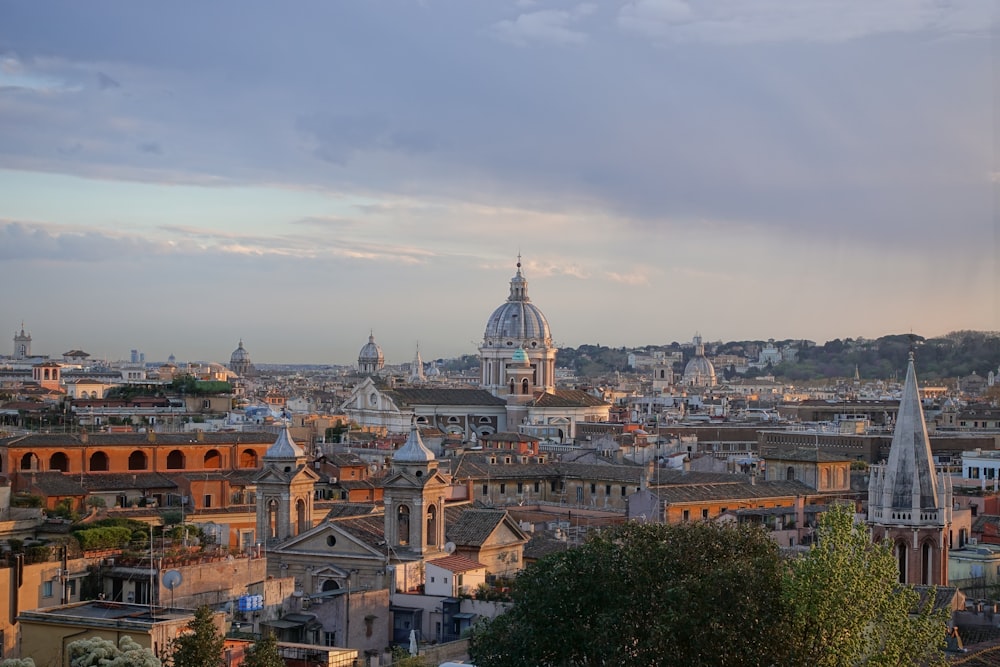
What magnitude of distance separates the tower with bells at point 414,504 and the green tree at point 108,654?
33.4 ft

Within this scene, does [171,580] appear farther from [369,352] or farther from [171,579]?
[369,352]

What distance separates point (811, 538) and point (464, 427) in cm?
4748

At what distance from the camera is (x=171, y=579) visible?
79.7ft

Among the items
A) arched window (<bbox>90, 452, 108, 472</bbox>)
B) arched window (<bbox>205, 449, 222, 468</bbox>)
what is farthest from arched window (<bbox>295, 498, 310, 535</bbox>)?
arched window (<bbox>205, 449, 222, 468</bbox>)

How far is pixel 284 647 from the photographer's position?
22109 mm

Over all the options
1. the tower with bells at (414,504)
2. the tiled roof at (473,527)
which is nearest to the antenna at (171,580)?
the tower with bells at (414,504)

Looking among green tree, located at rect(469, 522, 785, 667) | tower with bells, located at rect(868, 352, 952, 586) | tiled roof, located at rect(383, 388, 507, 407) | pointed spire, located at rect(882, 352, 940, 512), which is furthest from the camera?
tiled roof, located at rect(383, 388, 507, 407)

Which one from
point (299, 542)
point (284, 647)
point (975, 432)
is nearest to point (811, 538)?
point (299, 542)

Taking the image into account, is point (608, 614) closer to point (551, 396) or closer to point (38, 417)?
point (38, 417)

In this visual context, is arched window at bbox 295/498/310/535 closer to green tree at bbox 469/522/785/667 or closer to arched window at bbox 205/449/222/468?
green tree at bbox 469/522/785/667

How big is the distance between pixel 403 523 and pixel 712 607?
12086 millimetres

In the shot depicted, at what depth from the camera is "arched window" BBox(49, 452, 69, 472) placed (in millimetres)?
45000

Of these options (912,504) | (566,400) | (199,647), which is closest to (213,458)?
(912,504)

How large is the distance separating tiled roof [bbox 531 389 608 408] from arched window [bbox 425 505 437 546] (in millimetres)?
56285
